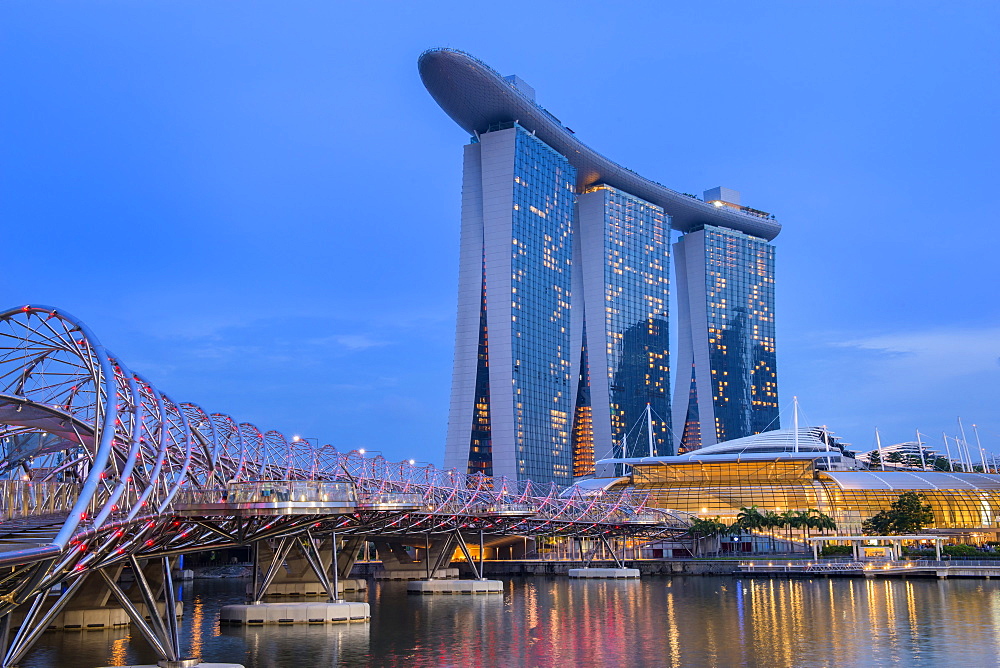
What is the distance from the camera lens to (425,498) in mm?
81250

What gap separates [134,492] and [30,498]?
14.9 feet

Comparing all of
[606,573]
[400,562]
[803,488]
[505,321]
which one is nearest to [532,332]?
[505,321]

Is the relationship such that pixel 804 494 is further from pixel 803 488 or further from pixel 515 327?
pixel 515 327

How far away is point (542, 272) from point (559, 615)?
131661mm

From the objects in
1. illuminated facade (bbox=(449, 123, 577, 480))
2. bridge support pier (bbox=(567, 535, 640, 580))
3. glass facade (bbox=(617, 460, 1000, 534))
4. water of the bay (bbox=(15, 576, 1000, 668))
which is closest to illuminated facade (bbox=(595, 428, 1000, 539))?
glass facade (bbox=(617, 460, 1000, 534))

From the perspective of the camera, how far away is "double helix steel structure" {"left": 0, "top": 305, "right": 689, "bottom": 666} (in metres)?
28.1

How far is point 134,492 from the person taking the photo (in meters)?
40.4

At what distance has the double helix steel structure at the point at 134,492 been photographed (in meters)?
28.1

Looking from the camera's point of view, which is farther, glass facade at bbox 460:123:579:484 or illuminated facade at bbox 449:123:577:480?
glass facade at bbox 460:123:579:484

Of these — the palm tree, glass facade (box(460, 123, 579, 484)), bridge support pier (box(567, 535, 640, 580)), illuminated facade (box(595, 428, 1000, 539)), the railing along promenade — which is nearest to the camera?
the railing along promenade

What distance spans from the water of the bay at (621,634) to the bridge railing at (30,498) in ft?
33.2

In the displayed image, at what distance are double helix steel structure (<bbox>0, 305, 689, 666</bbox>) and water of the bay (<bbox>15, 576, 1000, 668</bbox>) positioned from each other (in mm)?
6149

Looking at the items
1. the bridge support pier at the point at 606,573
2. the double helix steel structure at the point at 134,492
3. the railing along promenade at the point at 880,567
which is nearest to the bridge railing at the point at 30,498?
the double helix steel structure at the point at 134,492

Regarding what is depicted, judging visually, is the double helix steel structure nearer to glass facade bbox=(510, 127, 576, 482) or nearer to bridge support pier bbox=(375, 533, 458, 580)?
bridge support pier bbox=(375, 533, 458, 580)
